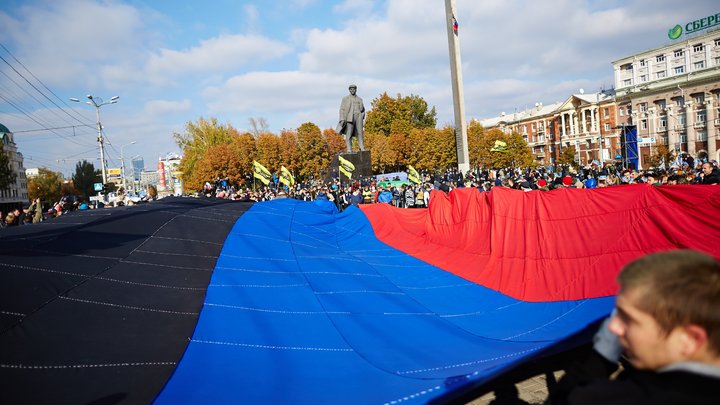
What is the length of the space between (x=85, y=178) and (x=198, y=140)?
43653 mm

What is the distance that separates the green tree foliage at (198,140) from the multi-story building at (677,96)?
56.2 m

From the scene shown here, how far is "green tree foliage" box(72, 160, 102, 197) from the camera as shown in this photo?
9306 cm

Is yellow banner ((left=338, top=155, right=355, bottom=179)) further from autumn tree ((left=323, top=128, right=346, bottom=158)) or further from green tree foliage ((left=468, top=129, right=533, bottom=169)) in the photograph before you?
green tree foliage ((left=468, top=129, right=533, bottom=169))

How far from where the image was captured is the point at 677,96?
62.1 metres

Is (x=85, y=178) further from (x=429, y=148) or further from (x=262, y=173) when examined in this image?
(x=262, y=173)

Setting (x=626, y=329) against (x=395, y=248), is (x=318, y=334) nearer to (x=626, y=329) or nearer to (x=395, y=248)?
(x=626, y=329)

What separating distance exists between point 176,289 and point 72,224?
213cm

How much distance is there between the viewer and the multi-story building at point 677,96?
58156mm

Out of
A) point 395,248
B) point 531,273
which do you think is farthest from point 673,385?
point 395,248

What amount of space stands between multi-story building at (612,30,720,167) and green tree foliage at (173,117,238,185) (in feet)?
184

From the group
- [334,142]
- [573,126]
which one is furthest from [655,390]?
[573,126]

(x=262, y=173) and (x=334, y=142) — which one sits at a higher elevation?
(x=334, y=142)

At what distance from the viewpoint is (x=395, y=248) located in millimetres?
8750

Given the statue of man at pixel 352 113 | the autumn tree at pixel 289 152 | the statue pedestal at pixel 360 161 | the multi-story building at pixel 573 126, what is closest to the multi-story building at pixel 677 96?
A: the multi-story building at pixel 573 126
